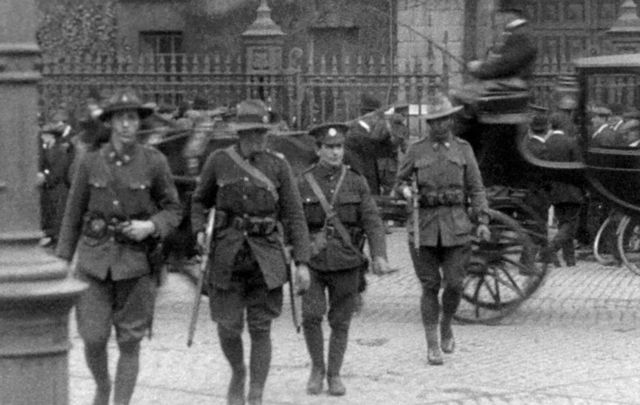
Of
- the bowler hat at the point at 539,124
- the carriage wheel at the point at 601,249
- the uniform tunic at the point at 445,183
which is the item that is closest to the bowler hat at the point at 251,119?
the uniform tunic at the point at 445,183

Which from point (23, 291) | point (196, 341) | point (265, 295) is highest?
point (23, 291)

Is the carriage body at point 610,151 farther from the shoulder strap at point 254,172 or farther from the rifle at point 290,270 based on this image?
the shoulder strap at point 254,172

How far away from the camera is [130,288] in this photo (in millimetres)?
9445

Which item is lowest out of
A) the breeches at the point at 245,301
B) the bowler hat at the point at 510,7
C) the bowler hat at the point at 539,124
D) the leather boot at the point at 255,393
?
the leather boot at the point at 255,393

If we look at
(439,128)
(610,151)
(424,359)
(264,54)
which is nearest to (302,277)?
(424,359)

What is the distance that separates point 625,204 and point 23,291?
9.25 metres

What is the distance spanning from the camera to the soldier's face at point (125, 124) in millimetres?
9523

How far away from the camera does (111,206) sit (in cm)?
948

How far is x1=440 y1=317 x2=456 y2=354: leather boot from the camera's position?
1275 cm

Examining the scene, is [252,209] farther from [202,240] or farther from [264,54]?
[264,54]

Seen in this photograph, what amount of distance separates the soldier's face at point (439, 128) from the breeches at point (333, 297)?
1935 millimetres

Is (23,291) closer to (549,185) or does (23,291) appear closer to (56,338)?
(56,338)

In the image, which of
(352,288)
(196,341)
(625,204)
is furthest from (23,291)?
(625,204)

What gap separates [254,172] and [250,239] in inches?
15.4
